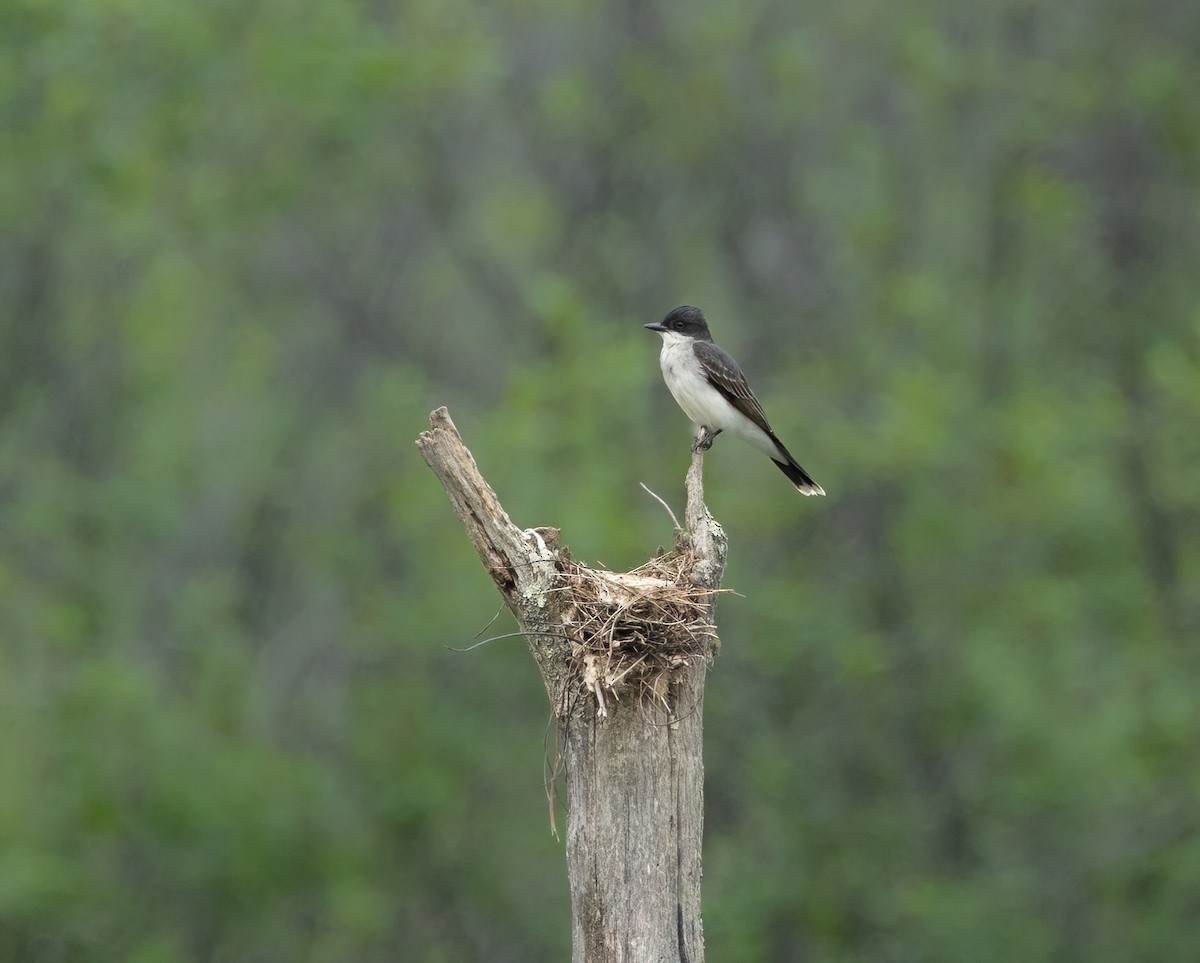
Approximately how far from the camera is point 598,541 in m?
16.3

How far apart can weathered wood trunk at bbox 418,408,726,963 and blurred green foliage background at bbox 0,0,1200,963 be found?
9.43 m

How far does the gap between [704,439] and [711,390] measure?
1.20m

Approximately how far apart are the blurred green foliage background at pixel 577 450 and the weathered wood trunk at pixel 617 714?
9430mm

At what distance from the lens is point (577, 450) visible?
59.1 feet

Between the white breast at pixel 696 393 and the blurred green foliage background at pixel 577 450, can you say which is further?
the blurred green foliage background at pixel 577 450

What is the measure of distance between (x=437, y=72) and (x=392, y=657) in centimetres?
639

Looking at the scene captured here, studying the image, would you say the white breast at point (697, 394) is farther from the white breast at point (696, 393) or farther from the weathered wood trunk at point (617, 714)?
the weathered wood trunk at point (617, 714)

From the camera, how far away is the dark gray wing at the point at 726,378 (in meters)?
11.1

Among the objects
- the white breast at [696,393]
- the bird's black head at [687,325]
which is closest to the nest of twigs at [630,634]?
the white breast at [696,393]

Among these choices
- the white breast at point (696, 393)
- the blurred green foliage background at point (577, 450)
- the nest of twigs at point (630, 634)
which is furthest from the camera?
the blurred green foliage background at point (577, 450)

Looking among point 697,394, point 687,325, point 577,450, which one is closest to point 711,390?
point 697,394

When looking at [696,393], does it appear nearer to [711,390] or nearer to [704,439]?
[711,390]

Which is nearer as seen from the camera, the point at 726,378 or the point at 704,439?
the point at 704,439

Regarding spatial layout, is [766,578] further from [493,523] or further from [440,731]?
[493,523]
